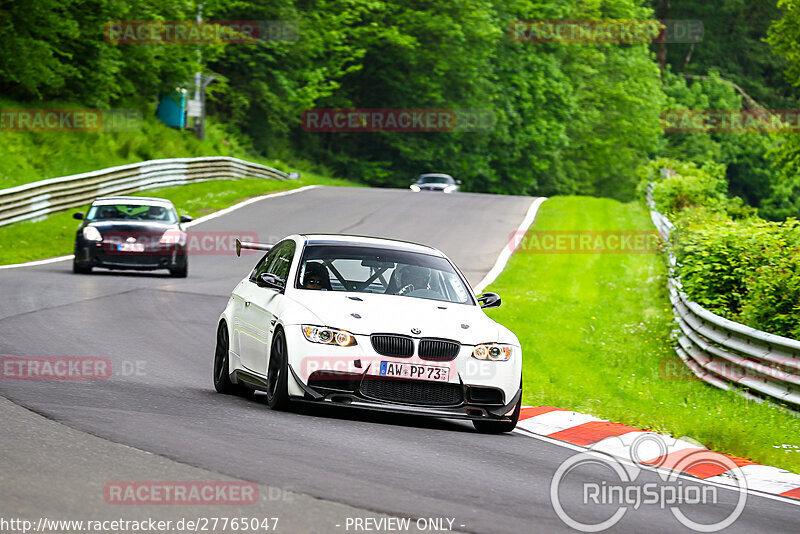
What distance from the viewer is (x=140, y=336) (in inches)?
599

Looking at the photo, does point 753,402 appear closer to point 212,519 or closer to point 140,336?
point 140,336

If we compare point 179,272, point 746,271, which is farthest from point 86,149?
point 746,271

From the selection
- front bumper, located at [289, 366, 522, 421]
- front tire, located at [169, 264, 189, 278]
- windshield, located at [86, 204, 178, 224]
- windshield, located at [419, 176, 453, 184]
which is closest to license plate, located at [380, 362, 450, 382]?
front bumper, located at [289, 366, 522, 421]

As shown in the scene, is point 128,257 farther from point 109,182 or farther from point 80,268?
point 109,182

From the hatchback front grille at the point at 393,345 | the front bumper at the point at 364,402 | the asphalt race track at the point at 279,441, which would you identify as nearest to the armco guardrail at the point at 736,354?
the asphalt race track at the point at 279,441

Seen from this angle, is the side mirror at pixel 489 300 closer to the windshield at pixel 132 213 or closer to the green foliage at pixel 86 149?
the windshield at pixel 132 213

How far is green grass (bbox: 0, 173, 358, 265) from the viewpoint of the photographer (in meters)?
27.2

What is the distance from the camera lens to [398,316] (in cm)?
998

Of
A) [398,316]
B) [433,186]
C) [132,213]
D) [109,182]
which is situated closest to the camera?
[398,316]

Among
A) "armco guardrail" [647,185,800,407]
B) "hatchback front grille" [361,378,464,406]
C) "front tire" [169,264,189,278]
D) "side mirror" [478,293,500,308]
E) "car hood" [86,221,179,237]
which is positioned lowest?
"front tire" [169,264,189,278]

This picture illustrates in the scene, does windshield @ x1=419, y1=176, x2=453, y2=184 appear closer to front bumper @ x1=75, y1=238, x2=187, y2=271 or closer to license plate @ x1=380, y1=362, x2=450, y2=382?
front bumper @ x1=75, y1=238, x2=187, y2=271

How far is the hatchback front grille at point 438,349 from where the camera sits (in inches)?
386

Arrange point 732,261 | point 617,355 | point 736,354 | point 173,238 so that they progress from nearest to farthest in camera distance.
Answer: point 736,354
point 617,355
point 732,261
point 173,238

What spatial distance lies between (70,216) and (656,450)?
81.7ft
